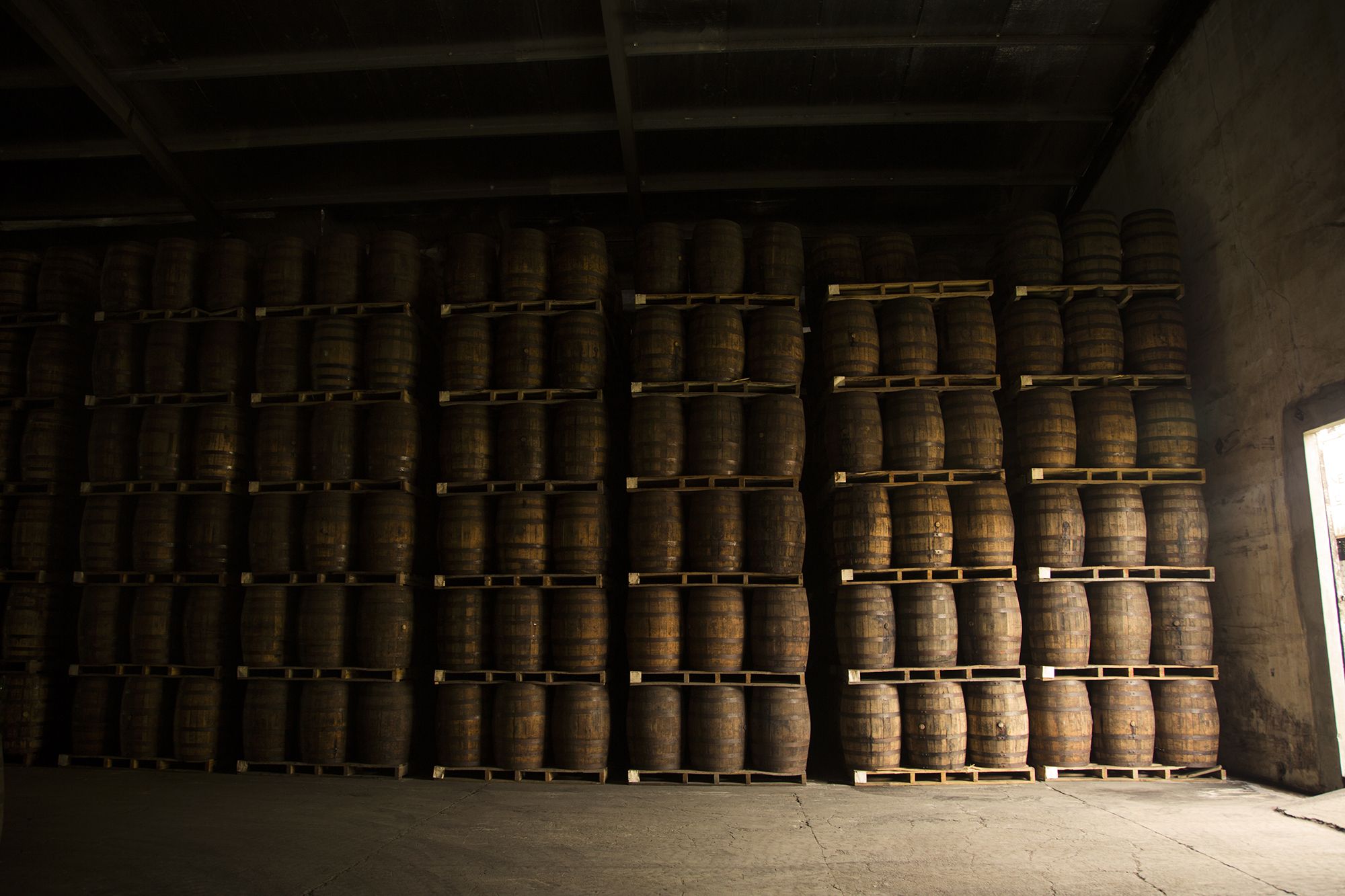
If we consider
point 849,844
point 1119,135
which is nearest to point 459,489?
point 849,844

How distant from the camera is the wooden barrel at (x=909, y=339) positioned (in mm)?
8289

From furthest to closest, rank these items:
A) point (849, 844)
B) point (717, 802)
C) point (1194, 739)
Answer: point (1194, 739) < point (717, 802) < point (849, 844)

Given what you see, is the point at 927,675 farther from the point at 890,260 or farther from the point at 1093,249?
the point at 1093,249

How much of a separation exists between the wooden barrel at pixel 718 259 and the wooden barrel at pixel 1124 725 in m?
5.13

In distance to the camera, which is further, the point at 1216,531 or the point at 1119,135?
the point at 1119,135

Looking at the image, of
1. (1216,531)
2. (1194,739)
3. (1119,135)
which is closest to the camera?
(1194,739)

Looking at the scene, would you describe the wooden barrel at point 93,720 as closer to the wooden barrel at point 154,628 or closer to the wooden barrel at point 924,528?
the wooden barrel at point 154,628

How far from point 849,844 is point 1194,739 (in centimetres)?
393

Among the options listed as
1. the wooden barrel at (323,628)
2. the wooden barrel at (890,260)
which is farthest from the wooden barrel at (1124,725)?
the wooden barrel at (323,628)

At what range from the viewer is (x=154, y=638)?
8344 mm

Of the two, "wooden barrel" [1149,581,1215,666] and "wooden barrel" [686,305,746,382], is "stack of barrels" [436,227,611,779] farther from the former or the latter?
"wooden barrel" [1149,581,1215,666]

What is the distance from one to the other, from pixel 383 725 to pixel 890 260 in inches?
265

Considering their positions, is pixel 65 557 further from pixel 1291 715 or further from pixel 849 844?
pixel 1291 715

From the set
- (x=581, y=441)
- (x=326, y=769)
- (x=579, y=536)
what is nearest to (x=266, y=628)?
(x=326, y=769)
